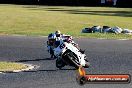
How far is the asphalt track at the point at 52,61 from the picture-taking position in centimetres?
1400

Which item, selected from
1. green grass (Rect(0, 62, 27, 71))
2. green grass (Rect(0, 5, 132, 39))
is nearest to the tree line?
green grass (Rect(0, 5, 132, 39))

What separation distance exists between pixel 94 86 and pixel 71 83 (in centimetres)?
89

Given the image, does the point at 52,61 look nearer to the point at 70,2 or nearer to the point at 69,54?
the point at 69,54

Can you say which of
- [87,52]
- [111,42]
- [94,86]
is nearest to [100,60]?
[87,52]

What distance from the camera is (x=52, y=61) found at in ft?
63.1

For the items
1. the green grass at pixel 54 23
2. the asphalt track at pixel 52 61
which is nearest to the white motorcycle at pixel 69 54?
the asphalt track at pixel 52 61

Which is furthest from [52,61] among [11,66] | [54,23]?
[54,23]

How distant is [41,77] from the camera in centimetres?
1502

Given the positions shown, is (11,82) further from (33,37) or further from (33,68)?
(33,37)

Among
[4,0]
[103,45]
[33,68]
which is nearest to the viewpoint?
[33,68]

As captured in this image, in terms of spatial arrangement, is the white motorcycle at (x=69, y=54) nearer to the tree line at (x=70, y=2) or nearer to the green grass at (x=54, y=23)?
the green grass at (x=54, y=23)

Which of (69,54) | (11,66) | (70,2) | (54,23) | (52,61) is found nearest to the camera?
(69,54)

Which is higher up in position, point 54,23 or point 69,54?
point 69,54

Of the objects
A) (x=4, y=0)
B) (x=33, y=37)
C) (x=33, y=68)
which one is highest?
(x=33, y=68)
